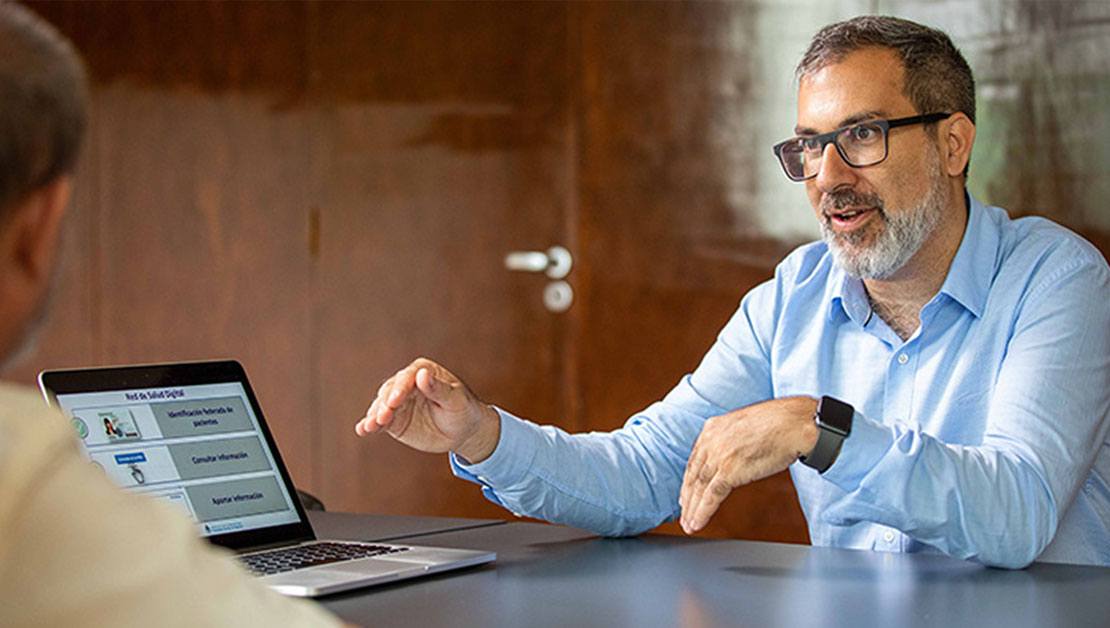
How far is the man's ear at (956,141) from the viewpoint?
2377 mm

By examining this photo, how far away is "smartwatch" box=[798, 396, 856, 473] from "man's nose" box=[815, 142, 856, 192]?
1.92ft

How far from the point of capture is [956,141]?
239 centimetres

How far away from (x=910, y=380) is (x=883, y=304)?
146mm

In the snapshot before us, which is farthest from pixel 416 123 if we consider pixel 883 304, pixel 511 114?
pixel 883 304

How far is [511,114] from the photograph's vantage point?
454cm

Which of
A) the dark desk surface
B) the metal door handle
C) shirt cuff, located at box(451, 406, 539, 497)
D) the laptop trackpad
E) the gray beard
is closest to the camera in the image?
the dark desk surface

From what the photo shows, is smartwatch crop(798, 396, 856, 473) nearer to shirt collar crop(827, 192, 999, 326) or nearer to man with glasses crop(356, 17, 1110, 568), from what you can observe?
man with glasses crop(356, 17, 1110, 568)

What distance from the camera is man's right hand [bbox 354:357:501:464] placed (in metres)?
1.97

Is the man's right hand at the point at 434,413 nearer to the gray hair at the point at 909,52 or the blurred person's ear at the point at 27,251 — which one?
the gray hair at the point at 909,52

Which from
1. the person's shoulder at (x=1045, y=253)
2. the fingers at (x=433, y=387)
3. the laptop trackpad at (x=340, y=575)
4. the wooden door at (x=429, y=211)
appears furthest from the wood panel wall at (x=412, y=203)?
the laptop trackpad at (x=340, y=575)

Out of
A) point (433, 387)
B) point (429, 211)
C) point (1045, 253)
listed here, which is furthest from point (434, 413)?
point (429, 211)

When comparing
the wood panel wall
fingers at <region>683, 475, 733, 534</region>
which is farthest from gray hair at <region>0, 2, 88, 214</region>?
the wood panel wall

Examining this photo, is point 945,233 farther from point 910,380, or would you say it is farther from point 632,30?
point 632,30

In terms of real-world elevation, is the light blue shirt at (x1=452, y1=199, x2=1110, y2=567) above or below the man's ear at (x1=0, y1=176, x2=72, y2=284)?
below
